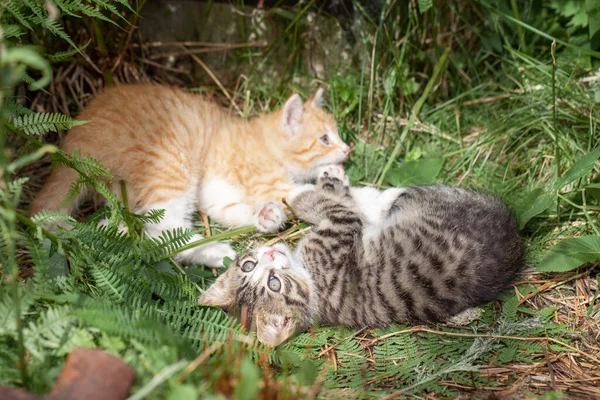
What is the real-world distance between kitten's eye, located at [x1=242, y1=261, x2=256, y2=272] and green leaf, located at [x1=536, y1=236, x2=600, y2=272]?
1.39 meters

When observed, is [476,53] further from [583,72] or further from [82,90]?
[82,90]

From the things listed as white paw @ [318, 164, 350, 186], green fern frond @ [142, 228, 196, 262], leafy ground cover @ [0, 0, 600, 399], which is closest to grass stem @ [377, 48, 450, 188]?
leafy ground cover @ [0, 0, 600, 399]

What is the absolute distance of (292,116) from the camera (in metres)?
3.41

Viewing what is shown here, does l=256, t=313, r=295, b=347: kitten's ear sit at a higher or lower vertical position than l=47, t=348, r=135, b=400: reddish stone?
lower

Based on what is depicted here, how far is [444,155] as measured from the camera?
10.8 ft

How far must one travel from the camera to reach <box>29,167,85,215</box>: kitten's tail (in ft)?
8.92

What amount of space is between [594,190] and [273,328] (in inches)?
67.9

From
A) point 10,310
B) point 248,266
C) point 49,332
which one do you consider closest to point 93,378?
point 49,332

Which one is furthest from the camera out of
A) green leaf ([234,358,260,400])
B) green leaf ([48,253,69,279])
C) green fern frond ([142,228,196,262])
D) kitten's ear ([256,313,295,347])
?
green fern frond ([142,228,196,262])

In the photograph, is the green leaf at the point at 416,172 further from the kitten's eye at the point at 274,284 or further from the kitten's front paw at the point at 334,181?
the kitten's eye at the point at 274,284

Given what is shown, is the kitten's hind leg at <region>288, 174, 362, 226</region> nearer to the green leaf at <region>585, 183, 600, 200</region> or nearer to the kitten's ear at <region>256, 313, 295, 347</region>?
the kitten's ear at <region>256, 313, 295, 347</region>

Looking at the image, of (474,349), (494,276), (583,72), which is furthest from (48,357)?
(583,72)

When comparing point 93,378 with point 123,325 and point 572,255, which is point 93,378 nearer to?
point 123,325

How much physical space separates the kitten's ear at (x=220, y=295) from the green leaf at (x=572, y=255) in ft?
4.84
